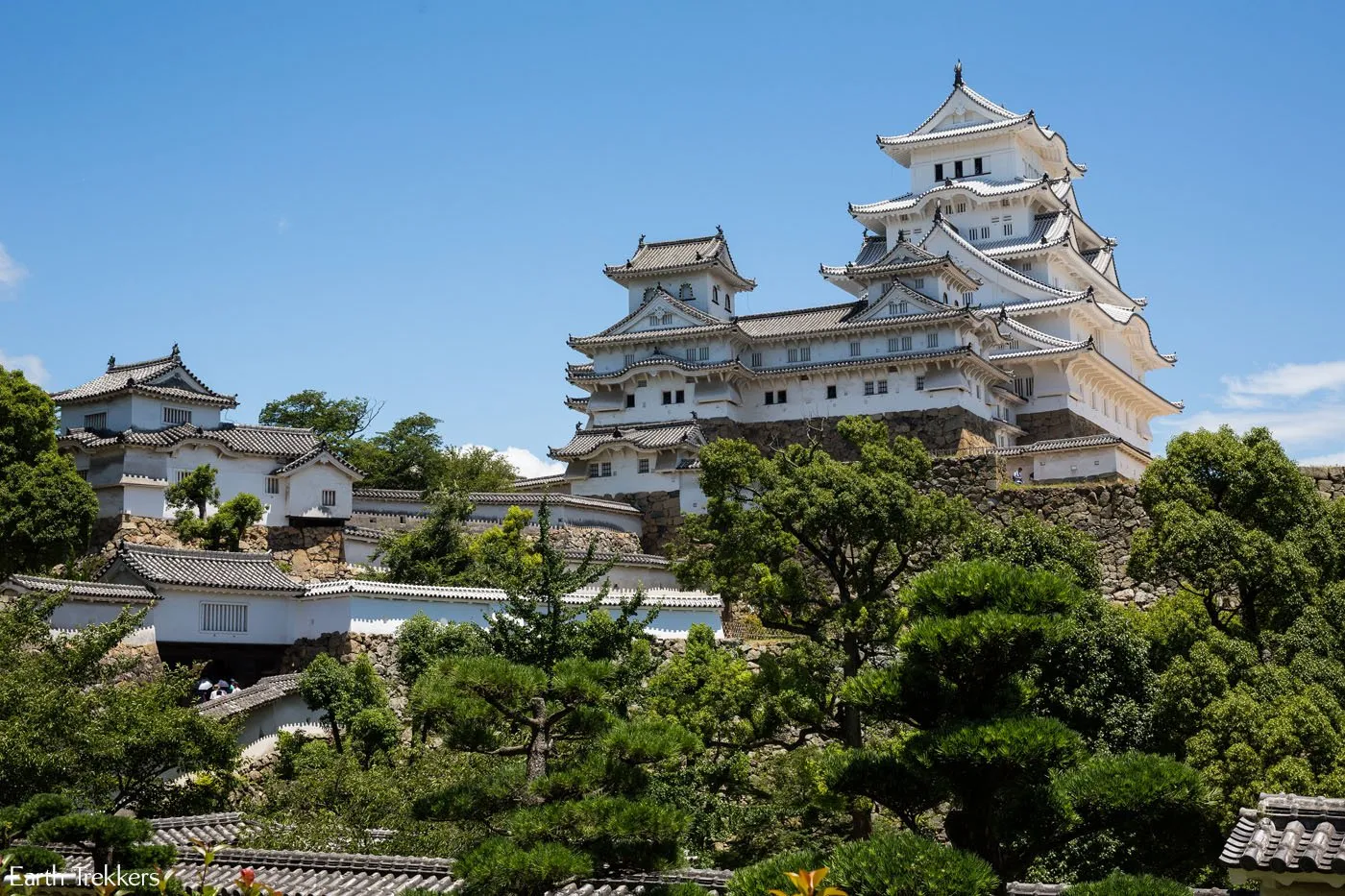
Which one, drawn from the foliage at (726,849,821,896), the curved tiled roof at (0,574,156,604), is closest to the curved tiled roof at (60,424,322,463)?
the curved tiled roof at (0,574,156,604)

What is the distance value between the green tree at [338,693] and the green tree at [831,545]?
5914mm

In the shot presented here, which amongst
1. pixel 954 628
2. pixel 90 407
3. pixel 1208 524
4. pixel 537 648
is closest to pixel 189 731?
pixel 537 648

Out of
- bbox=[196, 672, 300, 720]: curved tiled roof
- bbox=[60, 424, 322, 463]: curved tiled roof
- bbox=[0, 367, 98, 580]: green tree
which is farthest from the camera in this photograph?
bbox=[60, 424, 322, 463]: curved tiled roof

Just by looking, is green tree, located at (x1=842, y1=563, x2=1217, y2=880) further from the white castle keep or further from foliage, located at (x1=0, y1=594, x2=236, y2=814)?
the white castle keep

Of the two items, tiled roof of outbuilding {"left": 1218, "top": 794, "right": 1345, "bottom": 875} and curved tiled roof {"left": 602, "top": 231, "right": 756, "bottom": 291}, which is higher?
curved tiled roof {"left": 602, "top": 231, "right": 756, "bottom": 291}

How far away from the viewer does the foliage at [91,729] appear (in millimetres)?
19516

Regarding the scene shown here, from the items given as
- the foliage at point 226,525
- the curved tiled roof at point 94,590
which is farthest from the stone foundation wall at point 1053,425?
the curved tiled roof at point 94,590

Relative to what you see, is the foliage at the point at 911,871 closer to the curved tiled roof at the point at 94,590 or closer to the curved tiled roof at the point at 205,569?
the curved tiled roof at the point at 94,590

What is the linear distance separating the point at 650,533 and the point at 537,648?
23.3 metres

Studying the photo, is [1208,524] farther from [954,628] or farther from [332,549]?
[332,549]

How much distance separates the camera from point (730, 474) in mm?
25344

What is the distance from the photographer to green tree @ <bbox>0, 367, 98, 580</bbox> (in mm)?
29781

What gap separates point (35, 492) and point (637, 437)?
1732 centimetres

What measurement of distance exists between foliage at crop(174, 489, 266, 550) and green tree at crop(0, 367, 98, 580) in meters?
3.62
